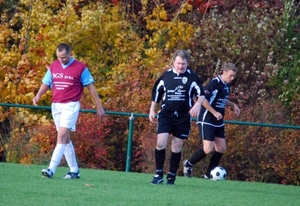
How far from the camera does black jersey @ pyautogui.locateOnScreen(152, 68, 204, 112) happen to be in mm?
11820

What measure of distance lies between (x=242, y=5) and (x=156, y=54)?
2994 millimetres

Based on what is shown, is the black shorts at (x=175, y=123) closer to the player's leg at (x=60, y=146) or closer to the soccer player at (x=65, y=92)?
the soccer player at (x=65, y=92)

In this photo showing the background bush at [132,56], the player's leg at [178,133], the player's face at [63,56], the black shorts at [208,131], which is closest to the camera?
the player's face at [63,56]

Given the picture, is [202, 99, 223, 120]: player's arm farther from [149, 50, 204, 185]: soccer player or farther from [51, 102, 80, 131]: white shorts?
[51, 102, 80, 131]: white shorts

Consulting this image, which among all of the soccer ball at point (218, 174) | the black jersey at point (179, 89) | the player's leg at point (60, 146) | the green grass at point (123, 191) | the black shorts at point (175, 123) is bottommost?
the soccer ball at point (218, 174)

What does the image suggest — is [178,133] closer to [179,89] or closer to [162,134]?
[162,134]

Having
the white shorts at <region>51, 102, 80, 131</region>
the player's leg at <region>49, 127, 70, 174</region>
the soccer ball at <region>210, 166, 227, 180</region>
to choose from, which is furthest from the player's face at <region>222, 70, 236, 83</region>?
the player's leg at <region>49, 127, 70, 174</region>

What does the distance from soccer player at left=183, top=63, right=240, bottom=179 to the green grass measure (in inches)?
23.4

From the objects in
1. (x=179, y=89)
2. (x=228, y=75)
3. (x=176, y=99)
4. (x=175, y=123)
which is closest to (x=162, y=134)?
(x=175, y=123)

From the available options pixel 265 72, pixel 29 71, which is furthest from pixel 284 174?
pixel 29 71

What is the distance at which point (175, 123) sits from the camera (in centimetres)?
1192

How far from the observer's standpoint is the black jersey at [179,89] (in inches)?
465

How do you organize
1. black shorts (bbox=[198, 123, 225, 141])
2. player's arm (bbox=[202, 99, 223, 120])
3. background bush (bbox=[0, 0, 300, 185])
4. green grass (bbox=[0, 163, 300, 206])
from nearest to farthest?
1. green grass (bbox=[0, 163, 300, 206])
2. player's arm (bbox=[202, 99, 223, 120])
3. black shorts (bbox=[198, 123, 225, 141])
4. background bush (bbox=[0, 0, 300, 185])

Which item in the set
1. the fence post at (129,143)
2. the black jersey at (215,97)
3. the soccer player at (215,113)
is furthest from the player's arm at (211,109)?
the fence post at (129,143)
